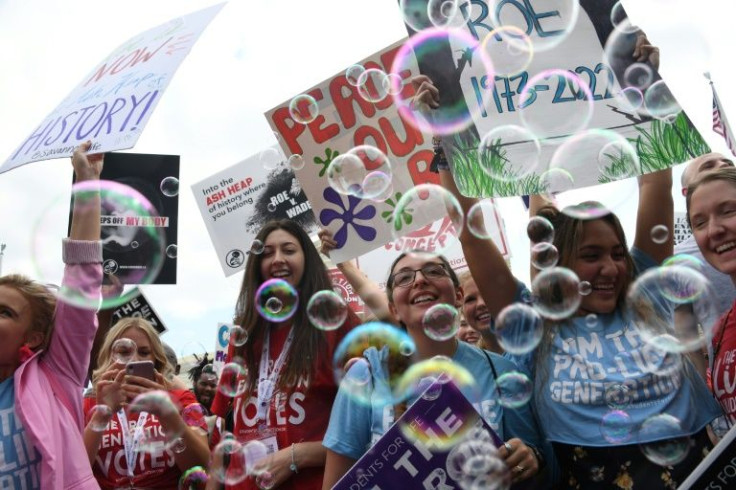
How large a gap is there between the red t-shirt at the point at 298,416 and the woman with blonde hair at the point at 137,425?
0.35 m

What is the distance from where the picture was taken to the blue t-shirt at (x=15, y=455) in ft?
8.34

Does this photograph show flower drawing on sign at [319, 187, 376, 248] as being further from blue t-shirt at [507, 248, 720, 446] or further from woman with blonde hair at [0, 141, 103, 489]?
blue t-shirt at [507, 248, 720, 446]

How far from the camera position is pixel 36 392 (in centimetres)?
265

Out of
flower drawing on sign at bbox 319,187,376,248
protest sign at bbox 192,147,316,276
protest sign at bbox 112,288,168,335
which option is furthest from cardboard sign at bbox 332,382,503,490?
protest sign at bbox 112,288,168,335

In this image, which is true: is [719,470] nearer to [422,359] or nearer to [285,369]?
[422,359]

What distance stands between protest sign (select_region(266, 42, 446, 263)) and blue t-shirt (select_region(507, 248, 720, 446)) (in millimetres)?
1710

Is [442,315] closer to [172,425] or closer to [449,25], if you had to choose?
[172,425]

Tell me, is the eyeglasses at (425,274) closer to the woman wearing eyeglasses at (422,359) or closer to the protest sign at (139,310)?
the woman wearing eyeglasses at (422,359)

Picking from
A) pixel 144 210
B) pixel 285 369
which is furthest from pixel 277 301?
pixel 144 210

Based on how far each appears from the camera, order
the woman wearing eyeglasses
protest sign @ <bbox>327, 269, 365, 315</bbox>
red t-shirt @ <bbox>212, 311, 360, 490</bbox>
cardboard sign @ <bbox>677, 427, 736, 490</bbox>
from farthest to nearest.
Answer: protest sign @ <bbox>327, 269, 365, 315</bbox> → red t-shirt @ <bbox>212, 311, 360, 490</bbox> → the woman wearing eyeglasses → cardboard sign @ <bbox>677, 427, 736, 490</bbox>

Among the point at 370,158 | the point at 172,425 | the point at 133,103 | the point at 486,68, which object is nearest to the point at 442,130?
the point at 486,68

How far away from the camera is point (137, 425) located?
354 cm

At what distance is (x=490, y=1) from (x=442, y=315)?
188 cm

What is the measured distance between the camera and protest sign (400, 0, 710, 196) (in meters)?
3.10
